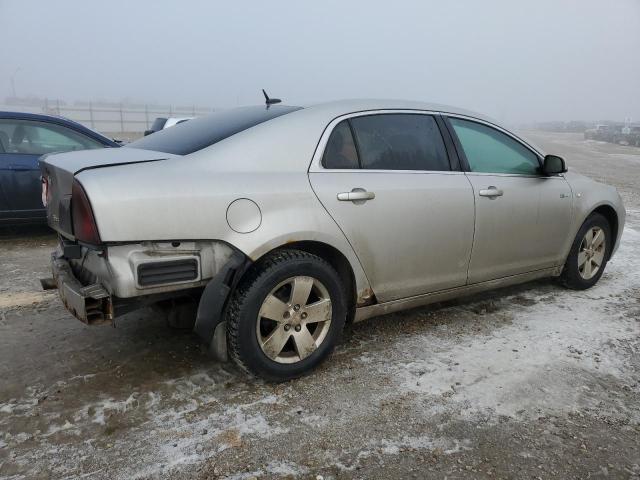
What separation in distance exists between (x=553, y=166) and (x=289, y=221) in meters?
2.38

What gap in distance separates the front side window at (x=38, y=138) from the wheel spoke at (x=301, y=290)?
4495 millimetres

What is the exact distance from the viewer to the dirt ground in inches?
89.7

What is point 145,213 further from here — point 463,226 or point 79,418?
point 463,226

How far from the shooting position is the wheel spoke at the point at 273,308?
2.74m

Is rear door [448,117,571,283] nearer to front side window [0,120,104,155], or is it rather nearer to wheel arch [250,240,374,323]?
wheel arch [250,240,374,323]

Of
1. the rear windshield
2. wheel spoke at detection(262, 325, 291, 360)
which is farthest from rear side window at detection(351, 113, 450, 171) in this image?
wheel spoke at detection(262, 325, 291, 360)

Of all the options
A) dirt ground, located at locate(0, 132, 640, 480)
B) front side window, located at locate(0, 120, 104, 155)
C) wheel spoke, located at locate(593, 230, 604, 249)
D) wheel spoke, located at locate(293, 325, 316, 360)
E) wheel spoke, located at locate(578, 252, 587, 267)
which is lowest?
dirt ground, located at locate(0, 132, 640, 480)

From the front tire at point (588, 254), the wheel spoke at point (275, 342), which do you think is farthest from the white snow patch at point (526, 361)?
the wheel spoke at point (275, 342)

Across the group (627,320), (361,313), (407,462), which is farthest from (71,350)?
(627,320)

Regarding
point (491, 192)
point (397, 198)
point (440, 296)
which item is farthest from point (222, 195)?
point (491, 192)

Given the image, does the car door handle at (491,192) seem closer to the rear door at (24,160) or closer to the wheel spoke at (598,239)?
the wheel spoke at (598,239)

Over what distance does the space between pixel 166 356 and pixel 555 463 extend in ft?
7.19

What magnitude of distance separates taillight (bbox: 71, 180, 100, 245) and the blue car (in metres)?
3.79

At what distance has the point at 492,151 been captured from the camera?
388cm
